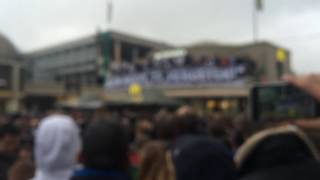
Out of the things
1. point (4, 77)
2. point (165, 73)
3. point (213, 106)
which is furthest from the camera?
point (4, 77)

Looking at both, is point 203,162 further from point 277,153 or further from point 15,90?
point 15,90

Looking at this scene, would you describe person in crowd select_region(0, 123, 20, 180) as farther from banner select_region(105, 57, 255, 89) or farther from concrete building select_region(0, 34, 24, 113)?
concrete building select_region(0, 34, 24, 113)

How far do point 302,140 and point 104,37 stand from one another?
184ft

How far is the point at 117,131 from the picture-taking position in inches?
110

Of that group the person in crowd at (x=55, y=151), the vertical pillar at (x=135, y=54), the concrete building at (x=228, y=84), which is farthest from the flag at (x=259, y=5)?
the person in crowd at (x=55, y=151)

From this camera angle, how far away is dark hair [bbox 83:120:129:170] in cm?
271

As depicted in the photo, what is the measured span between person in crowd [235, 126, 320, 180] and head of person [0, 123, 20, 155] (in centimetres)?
434

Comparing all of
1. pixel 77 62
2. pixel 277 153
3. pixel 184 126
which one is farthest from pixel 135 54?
pixel 277 153

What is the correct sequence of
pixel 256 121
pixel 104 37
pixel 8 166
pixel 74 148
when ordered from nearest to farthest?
pixel 256 121 < pixel 74 148 < pixel 8 166 < pixel 104 37

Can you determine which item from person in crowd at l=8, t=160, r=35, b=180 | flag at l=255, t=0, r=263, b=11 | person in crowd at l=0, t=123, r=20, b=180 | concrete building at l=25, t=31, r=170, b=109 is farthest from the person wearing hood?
concrete building at l=25, t=31, r=170, b=109

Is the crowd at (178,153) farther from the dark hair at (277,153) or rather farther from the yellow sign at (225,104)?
the yellow sign at (225,104)

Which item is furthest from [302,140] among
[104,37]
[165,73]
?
[104,37]

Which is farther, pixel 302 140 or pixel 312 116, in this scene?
pixel 312 116

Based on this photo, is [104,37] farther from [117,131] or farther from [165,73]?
[117,131]
